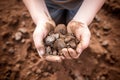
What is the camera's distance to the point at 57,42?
1.06 meters

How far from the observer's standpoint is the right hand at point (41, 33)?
1.03 m

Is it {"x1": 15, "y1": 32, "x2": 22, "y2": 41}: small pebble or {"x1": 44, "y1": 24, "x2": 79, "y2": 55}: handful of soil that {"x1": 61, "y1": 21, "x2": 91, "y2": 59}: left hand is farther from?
{"x1": 15, "y1": 32, "x2": 22, "y2": 41}: small pebble

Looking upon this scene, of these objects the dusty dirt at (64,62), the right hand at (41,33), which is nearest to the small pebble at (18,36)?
the dusty dirt at (64,62)

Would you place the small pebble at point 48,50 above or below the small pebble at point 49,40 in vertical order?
below

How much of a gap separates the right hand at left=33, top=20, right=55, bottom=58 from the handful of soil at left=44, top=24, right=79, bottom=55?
27mm

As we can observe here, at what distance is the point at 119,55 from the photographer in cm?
147

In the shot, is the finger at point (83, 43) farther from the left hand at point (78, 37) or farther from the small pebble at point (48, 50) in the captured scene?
the small pebble at point (48, 50)

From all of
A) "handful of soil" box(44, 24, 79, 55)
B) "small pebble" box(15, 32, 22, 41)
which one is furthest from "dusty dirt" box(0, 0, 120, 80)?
"handful of soil" box(44, 24, 79, 55)

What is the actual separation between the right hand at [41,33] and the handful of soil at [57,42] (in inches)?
1.0

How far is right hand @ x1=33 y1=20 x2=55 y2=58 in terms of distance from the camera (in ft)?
3.38

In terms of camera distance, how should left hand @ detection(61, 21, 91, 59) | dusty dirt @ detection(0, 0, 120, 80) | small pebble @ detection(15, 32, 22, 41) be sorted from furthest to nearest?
1. small pebble @ detection(15, 32, 22, 41)
2. dusty dirt @ detection(0, 0, 120, 80)
3. left hand @ detection(61, 21, 91, 59)

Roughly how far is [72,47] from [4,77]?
2.02 ft

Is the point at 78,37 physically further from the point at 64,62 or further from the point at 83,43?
the point at 64,62

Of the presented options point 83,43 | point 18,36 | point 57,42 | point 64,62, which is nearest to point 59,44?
point 57,42
